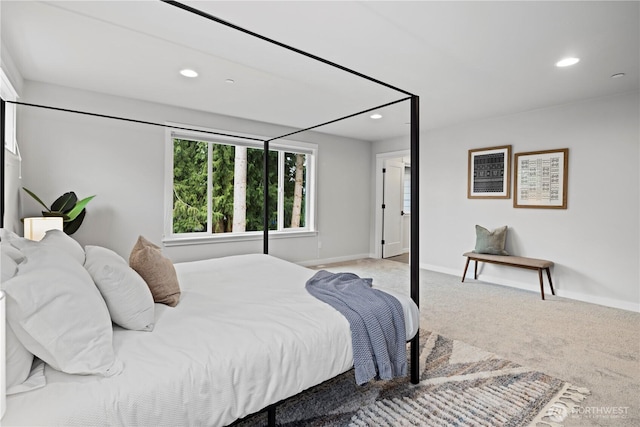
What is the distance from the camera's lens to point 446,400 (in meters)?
1.92

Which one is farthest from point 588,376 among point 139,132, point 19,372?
point 139,132

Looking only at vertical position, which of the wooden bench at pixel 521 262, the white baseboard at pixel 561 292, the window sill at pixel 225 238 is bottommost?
the white baseboard at pixel 561 292

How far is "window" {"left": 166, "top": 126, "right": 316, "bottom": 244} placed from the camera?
14.9 feet

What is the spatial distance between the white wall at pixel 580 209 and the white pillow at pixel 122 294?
466 cm

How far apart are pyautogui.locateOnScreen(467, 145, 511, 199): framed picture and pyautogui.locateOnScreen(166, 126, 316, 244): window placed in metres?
2.62

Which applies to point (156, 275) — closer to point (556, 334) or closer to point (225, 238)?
point (225, 238)

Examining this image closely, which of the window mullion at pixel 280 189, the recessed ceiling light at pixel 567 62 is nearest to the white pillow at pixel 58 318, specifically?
the recessed ceiling light at pixel 567 62

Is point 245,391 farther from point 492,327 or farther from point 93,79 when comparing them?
point 93,79

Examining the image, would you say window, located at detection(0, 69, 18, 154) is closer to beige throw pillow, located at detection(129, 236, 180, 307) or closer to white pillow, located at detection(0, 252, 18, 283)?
beige throw pillow, located at detection(129, 236, 180, 307)

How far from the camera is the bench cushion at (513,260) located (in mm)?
4052

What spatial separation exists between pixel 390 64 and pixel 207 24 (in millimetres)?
1586

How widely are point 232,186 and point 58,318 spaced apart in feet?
13.3

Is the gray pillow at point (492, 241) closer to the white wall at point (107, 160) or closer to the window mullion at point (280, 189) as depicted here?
the window mullion at point (280, 189)

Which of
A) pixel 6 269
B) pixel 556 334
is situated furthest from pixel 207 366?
pixel 556 334
